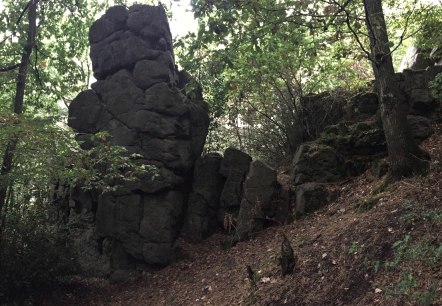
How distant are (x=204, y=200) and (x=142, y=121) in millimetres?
2888

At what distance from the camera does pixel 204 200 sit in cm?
1129

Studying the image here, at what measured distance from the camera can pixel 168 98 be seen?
11297 mm

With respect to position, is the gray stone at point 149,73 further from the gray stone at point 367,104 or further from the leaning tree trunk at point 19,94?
the gray stone at point 367,104

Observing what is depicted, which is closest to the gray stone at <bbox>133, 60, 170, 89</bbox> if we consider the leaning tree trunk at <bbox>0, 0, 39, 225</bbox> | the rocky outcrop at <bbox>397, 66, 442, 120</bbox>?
the leaning tree trunk at <bbox>0, 0, 39, 225</bbox>

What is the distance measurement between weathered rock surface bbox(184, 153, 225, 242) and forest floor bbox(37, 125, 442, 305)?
1.74ft

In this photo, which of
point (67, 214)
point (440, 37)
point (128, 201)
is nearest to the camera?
point (440, 37)

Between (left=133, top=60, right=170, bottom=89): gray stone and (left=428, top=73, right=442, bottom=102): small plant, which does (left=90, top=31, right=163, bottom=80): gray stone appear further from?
(left=428, top=73, right=442, bottom=102): small plant

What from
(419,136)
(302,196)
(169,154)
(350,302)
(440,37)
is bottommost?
(350,302)

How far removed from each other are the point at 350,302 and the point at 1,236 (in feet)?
27.1

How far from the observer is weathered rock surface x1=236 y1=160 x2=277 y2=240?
978cm

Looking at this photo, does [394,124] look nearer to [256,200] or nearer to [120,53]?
[256,200]

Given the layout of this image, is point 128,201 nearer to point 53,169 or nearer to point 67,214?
point 67,214

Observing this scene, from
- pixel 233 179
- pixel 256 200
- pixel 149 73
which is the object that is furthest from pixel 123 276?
pixel 149 73

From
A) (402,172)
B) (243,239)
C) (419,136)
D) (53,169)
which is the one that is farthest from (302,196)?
(53,169)
